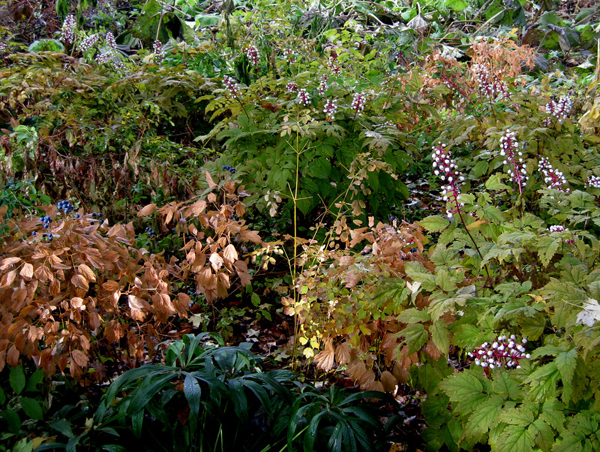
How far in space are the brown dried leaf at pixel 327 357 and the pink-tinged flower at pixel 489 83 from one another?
3.35m

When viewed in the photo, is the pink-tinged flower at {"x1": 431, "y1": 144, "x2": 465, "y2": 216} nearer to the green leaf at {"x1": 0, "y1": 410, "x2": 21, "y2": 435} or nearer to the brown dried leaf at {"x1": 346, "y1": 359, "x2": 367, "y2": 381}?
the brown dried leaf at {"x1": 346, "y1": 359, "x2": 367, "y2": 381}

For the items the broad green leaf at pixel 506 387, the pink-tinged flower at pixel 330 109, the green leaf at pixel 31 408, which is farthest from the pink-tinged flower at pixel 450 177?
the green leaf at pixel 31 408

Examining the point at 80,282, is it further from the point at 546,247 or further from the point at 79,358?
the point at 546,247

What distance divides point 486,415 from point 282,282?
5.73ft

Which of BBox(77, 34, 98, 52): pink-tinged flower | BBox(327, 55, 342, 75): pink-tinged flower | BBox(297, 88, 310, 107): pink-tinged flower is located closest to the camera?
BBox(297, 88, 310, 107): pink-tinged flower

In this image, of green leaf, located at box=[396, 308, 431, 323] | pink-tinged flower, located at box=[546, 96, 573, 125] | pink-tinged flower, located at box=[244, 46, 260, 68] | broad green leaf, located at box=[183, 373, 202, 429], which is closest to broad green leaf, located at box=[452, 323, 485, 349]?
green leaf, located at box=[396, 308, 431, 323]

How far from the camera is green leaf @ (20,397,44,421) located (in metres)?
1.88

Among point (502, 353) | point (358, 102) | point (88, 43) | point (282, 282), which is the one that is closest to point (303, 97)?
point (358, 102)

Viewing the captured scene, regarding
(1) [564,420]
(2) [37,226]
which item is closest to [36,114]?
(2) [37,226]

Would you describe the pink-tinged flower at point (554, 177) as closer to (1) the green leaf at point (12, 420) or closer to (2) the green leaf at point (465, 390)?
(2) the green leaf at point (465, 390)

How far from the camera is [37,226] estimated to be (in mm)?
2152

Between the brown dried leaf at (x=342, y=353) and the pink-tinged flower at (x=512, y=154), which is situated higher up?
the pink-tinged flower at (x=512, y=154)

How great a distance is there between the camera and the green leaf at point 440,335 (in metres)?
1.56

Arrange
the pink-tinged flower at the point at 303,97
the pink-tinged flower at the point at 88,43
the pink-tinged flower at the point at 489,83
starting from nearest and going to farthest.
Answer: the pink-tinged flower at the point at 303,97 < the pink-tinged flower at the point at 489,83 < the pink-tinged flower at the point at 88,43
